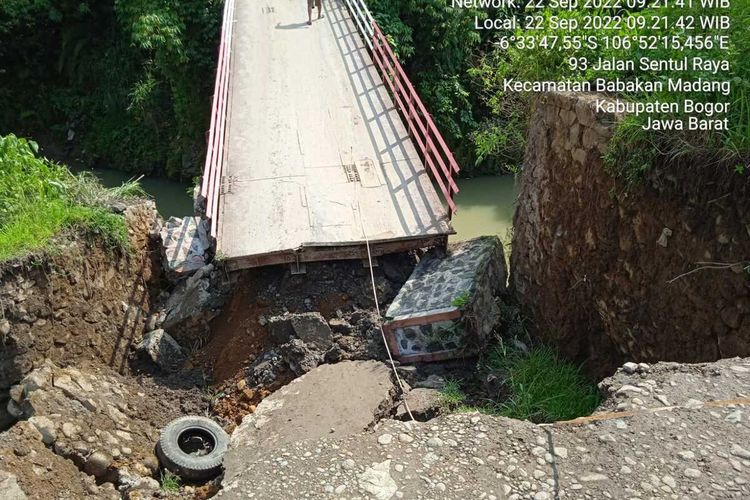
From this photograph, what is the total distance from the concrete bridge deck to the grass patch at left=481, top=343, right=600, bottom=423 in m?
1.58

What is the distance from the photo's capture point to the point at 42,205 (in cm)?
684

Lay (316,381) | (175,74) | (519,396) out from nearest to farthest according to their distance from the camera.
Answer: (519,396)
(316,381)
(175,74)

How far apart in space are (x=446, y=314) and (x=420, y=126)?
109 inches

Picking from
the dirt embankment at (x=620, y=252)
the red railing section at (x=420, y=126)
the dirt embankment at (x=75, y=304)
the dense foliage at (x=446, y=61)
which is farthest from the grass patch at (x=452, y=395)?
the dense foliage at (x=446, y=61)

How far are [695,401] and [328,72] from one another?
24.7 ft

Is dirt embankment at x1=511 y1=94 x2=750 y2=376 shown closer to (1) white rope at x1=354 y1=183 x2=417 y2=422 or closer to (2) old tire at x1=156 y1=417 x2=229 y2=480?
(1) white rope at x1=354 y1=183 x2=417 y2=422

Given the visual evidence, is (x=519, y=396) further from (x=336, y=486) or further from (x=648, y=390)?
(x=336, y=486)

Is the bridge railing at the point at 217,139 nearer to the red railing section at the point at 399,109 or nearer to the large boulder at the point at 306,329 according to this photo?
the red railing section at the point at 399,109

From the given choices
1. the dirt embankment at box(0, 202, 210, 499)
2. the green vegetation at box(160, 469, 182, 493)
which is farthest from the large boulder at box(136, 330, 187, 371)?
the green vegetation at box(160, 469, 182, 493)

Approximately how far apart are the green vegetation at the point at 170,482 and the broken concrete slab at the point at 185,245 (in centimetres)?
255

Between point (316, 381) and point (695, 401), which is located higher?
point (695, 401)

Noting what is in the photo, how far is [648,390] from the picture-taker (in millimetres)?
4094

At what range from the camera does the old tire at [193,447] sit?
532cm

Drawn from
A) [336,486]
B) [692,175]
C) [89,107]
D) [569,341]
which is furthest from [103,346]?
[89,107]
